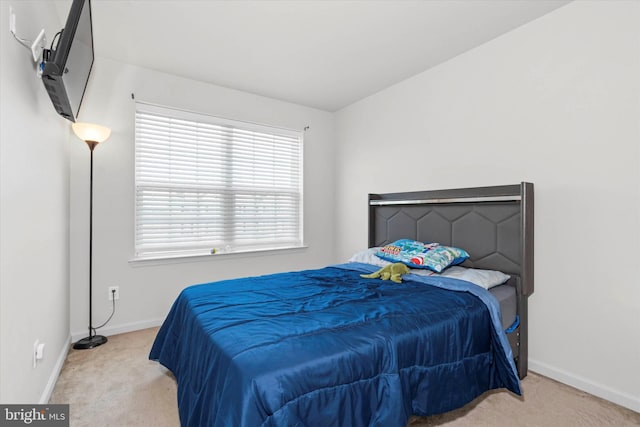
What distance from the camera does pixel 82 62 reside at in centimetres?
184

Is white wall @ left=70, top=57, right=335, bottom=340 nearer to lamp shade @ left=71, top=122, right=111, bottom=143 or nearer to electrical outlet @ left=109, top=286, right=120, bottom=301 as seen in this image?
electrical outlet @ left=109, top=286, right=120, bottom=301

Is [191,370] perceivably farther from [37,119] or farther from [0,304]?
[37,119]

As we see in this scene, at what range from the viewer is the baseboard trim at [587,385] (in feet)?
6.24

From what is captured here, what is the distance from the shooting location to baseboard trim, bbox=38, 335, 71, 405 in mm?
1865

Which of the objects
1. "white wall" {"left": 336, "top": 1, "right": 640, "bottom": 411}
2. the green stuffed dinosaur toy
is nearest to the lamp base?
the green stuffed dinosaur toy

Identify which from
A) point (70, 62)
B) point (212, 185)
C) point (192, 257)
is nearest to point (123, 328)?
point (192, 257)

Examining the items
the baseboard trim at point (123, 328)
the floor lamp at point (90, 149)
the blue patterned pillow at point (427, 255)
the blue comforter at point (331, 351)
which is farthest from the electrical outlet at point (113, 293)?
the blue patterned pillow at point (427, 255)

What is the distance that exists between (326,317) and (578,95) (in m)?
2.30

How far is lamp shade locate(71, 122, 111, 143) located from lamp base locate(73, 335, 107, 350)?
70.0 inches

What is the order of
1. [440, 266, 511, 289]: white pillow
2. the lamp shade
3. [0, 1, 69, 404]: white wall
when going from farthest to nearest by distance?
the lamp shade → [440, 266, 511, 289]: white pillow → [0, 1, 69, 404]: white wall

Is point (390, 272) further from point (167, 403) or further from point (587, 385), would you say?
point (167, 403)

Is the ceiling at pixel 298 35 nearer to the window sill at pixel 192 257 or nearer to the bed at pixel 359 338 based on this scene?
the bed at pixel 359 338

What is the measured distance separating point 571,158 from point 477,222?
79 cm

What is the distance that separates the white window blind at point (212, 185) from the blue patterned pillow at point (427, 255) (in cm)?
178
